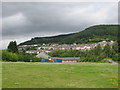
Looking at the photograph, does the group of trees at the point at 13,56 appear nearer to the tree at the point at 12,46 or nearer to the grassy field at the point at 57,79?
the tree at the point at 12,46

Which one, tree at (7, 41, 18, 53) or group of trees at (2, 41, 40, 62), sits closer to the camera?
group of trees at (2, 41, 40, 62)

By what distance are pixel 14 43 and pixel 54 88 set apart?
76345mm

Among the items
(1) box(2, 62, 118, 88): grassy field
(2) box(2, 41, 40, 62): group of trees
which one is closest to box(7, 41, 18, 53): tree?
(2) box(2, 41, 40, 62): group of trees

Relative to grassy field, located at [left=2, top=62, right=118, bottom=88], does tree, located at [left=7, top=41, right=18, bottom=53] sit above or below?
above

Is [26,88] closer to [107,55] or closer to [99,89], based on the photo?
[99,89]

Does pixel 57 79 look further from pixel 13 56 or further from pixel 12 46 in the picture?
pixel 12 46

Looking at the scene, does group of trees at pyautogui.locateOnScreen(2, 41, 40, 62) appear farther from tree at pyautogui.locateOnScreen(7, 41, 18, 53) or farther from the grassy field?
the grassy field

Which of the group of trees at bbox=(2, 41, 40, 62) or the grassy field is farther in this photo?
the group of trees at bbox=(2, 41, 40, 62)

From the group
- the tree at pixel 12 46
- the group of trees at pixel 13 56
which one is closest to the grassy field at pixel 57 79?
the group of trees at pixel 13 56

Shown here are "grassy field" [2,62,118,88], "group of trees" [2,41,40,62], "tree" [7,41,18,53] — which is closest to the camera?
"grassy field" [2,62,118,88]

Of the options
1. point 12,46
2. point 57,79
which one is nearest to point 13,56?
point 12,46

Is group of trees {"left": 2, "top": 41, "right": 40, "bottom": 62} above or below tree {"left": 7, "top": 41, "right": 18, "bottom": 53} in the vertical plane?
below

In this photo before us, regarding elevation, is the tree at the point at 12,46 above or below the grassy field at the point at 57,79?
above

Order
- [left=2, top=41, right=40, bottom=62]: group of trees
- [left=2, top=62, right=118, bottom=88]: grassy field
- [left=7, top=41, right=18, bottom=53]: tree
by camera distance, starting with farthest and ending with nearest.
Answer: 1. [left=7, top=41, right=18, bottom=53]: tree
2. [left=2, top=41, right=40, bottom=62]: group of trees
3. [left=2, top=62, right=118, bottom=88]: grassy field
